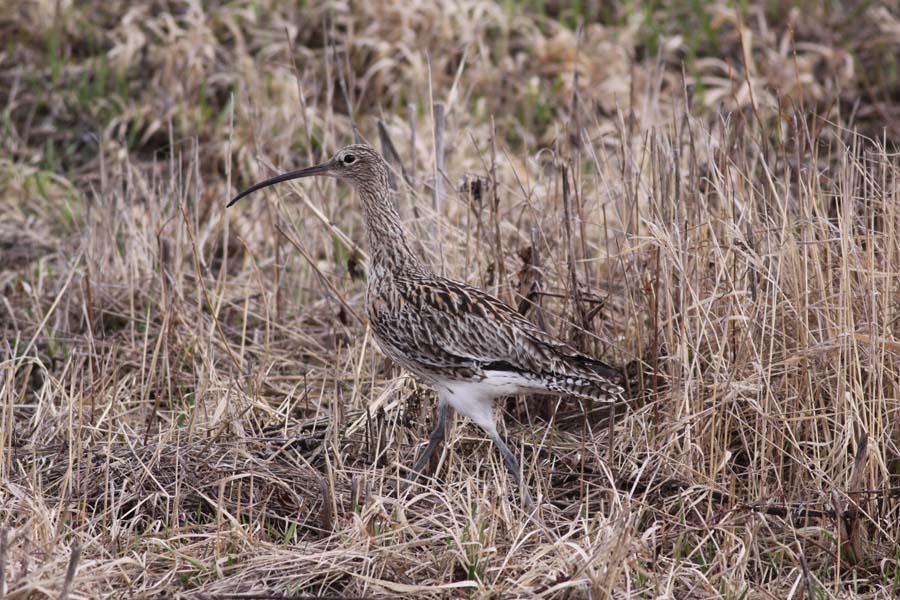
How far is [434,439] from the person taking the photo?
5.20m

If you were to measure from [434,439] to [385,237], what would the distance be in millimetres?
899

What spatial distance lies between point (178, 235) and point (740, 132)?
2.84 m

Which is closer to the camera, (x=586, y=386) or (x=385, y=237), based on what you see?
(x=586, y=386)

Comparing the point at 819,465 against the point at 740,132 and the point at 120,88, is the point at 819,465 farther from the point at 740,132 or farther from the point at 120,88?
the point at 120,88

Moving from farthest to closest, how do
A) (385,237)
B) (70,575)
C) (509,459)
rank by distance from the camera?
(385,237) → (509,459) → (70,575)

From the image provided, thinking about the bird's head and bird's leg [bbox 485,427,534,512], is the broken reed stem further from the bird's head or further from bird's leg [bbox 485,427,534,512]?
the bird's head

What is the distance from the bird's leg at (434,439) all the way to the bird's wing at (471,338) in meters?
0.25

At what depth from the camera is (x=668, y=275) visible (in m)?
5.01

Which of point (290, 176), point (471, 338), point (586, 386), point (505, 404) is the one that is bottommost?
point (505, 404)

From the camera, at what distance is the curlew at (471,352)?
502cm

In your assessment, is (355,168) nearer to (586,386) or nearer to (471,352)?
(471,352)

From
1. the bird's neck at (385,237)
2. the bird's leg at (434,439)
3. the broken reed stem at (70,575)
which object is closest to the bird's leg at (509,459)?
the bird's leg at (434,439)

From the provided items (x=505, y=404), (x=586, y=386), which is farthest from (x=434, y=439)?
(x=586, y=386)

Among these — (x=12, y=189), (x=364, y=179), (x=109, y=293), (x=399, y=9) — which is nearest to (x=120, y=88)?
(x=12, y=189)
